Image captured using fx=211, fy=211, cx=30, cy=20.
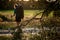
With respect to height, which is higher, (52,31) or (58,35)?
(52,31)

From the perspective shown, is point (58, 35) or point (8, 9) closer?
point (58, 35)

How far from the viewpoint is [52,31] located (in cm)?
534

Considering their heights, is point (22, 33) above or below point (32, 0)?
below

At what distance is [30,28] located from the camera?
7.06m

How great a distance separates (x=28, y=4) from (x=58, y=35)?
3.44 meters

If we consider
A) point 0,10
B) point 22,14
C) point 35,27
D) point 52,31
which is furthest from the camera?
point 0,10

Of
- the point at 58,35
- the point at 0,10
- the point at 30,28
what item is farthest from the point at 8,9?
the point at 58,35

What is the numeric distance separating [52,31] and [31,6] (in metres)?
4.32

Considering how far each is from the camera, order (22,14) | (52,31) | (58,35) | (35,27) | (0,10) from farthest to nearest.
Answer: (0,10) < (22,14) < (35,27) < (58,35) < (52,31)

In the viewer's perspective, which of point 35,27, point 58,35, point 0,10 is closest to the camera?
point 58,35

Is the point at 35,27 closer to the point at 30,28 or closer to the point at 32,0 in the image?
the point at 30,28

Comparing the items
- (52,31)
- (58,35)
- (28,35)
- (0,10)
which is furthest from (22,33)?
(0,10)

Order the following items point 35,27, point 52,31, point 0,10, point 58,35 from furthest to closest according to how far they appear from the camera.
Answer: point 0,10 < point 35,27 < point 58,35 < point 52,31

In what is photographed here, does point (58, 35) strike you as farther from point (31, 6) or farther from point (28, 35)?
point (31, 6)
